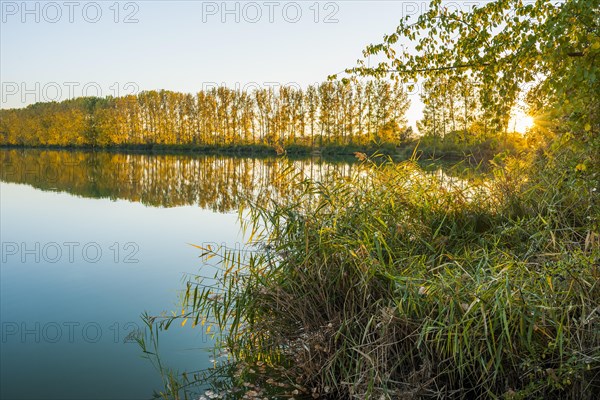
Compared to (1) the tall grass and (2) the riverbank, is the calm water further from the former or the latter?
(2) the riverbank

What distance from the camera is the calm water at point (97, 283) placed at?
4531 mm

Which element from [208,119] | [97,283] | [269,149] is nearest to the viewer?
[97,283]

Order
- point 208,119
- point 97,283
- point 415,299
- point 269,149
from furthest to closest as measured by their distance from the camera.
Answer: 1. point 208,119
2. point 269,149
3. point 97,283
4. point 415,299

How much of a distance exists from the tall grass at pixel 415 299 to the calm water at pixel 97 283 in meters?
0.81

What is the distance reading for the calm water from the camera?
4531 mm

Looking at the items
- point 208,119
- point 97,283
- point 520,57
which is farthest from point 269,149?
point 520,57

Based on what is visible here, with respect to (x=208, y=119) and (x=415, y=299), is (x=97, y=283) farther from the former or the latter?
(x=208, y=119)

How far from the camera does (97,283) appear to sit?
7398mm

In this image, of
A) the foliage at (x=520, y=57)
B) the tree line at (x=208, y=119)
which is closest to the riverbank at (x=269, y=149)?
the tree line at (x=208, y=119)

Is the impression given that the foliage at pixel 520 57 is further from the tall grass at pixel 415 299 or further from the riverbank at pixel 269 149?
the riverbank at pixel 269 149

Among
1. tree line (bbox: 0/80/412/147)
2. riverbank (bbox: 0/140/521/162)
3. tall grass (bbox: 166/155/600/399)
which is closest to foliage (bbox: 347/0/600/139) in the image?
tall grass (bbox: 166/155/600/399)

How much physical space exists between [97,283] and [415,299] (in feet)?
18.3

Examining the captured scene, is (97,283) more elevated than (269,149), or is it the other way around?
(269,149)

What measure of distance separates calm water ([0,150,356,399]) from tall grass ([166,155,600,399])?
0.81 m
